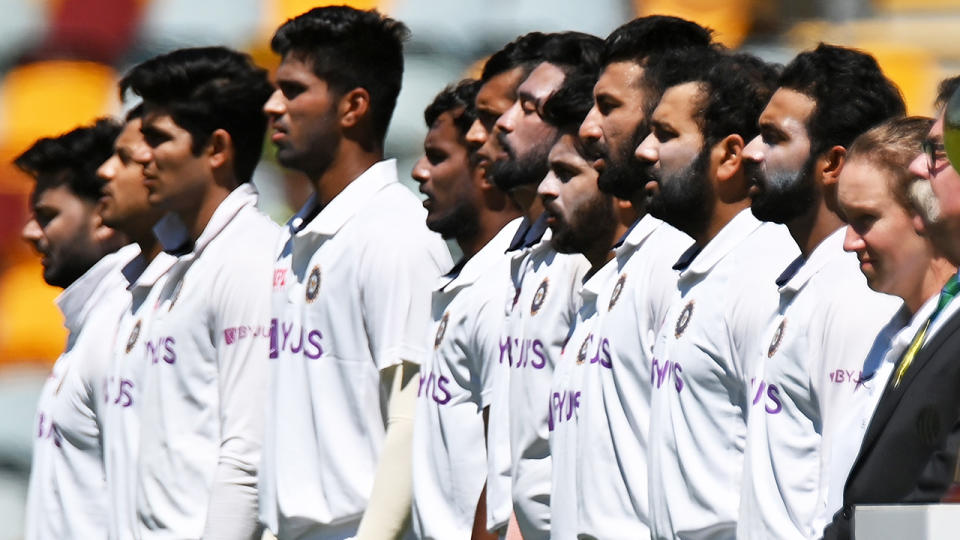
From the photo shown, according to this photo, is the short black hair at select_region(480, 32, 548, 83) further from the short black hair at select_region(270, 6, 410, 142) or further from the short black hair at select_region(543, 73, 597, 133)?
the short black hair at select_region(543, 73, 597, 133)

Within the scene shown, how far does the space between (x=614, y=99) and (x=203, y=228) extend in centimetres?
138

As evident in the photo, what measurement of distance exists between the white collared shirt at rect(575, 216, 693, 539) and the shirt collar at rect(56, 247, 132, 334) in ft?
7.68

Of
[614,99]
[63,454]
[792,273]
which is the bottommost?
[63,454]

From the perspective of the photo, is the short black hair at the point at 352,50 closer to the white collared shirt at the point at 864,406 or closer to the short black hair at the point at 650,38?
the short black hair at the point at 650,38

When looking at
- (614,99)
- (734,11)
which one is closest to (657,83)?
(614,99)

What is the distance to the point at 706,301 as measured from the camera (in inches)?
179

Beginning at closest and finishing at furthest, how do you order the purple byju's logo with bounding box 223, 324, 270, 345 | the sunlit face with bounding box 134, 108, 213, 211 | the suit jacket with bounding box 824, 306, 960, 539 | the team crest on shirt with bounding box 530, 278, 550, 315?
1. the suit jacket with bounding box 824, 306, 960, 539
2. the team crest on shirt with bounding box 530, 278, 550, 315
3. the purple byju's logo with bounding box 223, 324, 270, 345
4. the sunlit face with bounding box 134, 108, 213, 211

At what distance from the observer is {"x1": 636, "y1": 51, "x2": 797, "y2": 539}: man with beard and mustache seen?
4.48 metres

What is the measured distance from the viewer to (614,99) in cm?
507

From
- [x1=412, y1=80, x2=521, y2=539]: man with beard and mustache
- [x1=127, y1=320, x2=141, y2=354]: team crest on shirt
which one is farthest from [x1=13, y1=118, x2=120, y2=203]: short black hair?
[x1=412, y1=80, x2=521, y2=539]: man with beard and mustache

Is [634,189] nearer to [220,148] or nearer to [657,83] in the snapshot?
[657,83]

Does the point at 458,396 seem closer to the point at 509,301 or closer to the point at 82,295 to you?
the point at 509,301

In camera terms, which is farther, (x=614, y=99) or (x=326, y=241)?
(x=326, y=241)

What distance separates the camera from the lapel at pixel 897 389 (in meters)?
3.43
